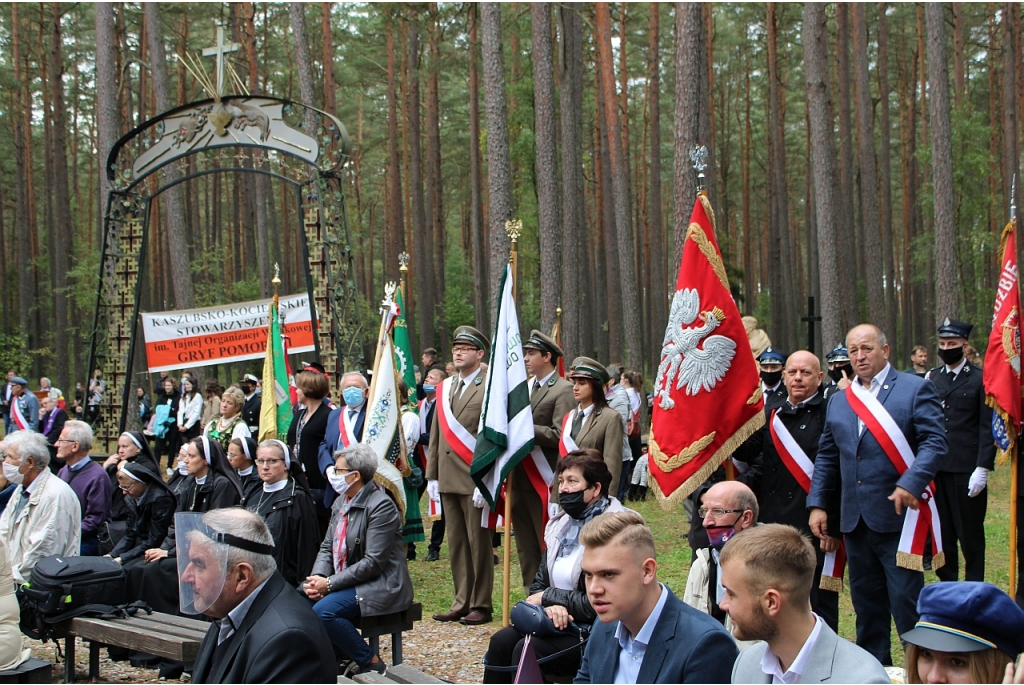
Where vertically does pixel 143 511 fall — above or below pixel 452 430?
below

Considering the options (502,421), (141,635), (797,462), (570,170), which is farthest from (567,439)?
(570,170)

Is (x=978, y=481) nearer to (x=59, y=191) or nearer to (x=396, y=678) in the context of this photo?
(x=396, y=678)

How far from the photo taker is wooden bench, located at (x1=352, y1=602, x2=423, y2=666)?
5785 mm

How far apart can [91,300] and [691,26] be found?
26.7 meters

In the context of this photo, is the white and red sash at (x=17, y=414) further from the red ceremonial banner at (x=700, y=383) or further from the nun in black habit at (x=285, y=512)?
the red ceremonial banner at (x=700, y=383)

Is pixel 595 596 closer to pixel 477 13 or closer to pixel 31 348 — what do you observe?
pixel 477 13

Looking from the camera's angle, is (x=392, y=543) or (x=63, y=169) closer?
(x=392, y=543)

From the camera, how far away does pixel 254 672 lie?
308 cm

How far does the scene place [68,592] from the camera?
6.25 m

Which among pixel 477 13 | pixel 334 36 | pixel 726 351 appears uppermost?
pixel 334 36

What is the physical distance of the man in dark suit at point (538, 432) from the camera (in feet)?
23.6

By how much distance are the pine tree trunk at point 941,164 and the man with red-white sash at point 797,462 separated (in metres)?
11.0

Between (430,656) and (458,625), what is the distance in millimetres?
822

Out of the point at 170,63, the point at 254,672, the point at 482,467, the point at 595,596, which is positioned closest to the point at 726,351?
the point at 482,467
